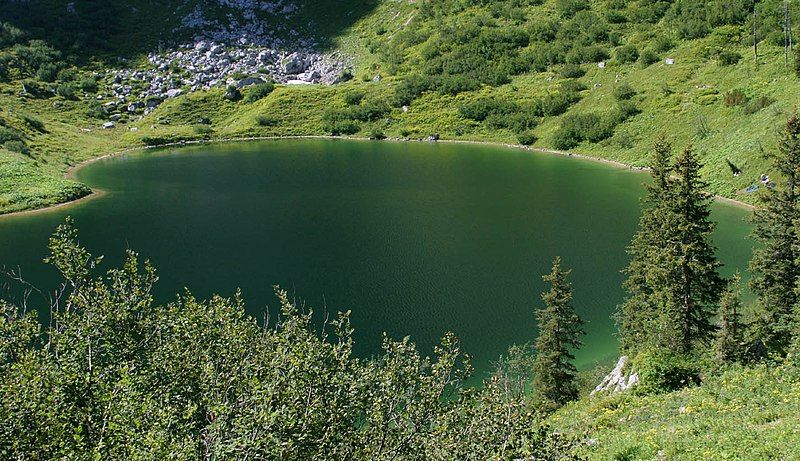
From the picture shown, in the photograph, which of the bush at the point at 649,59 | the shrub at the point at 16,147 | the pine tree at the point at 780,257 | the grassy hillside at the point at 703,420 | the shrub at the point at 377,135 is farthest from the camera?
the shrub at the point at 377,135

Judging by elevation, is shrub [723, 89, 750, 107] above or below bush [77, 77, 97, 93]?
below

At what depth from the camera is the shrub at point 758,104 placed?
250ft

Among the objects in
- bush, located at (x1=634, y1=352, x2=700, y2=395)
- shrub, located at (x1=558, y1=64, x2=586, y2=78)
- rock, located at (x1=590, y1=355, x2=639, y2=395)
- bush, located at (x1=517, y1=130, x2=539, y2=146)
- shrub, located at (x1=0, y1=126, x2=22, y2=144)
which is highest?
shrub, located at (x1=558, y1=64, x2=586, y2=78)

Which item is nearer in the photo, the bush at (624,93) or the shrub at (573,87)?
the bush at (624,93)

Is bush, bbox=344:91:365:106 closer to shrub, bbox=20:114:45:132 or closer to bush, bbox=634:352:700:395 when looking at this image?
shrub, bbox=20:114:45:132

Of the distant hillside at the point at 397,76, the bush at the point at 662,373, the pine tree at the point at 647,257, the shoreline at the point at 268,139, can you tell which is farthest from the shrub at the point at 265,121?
the bush at the point at 662,373

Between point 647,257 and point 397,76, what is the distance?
118m

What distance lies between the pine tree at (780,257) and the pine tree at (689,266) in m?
2.80

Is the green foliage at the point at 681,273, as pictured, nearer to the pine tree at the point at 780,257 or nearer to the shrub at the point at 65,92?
the pine tree at the point at 780,257

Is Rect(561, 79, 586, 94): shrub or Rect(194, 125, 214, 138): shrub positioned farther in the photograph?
Rect(194, 125, 214, 138): shrub

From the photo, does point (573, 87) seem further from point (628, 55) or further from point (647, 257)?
point (647, 257)

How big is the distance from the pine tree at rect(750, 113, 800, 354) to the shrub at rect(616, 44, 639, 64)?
88201 mm

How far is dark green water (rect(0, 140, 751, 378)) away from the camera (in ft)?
126

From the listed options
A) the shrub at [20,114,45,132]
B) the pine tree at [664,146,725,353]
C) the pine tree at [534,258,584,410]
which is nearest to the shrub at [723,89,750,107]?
the pine tree at [664,146,725,353]
